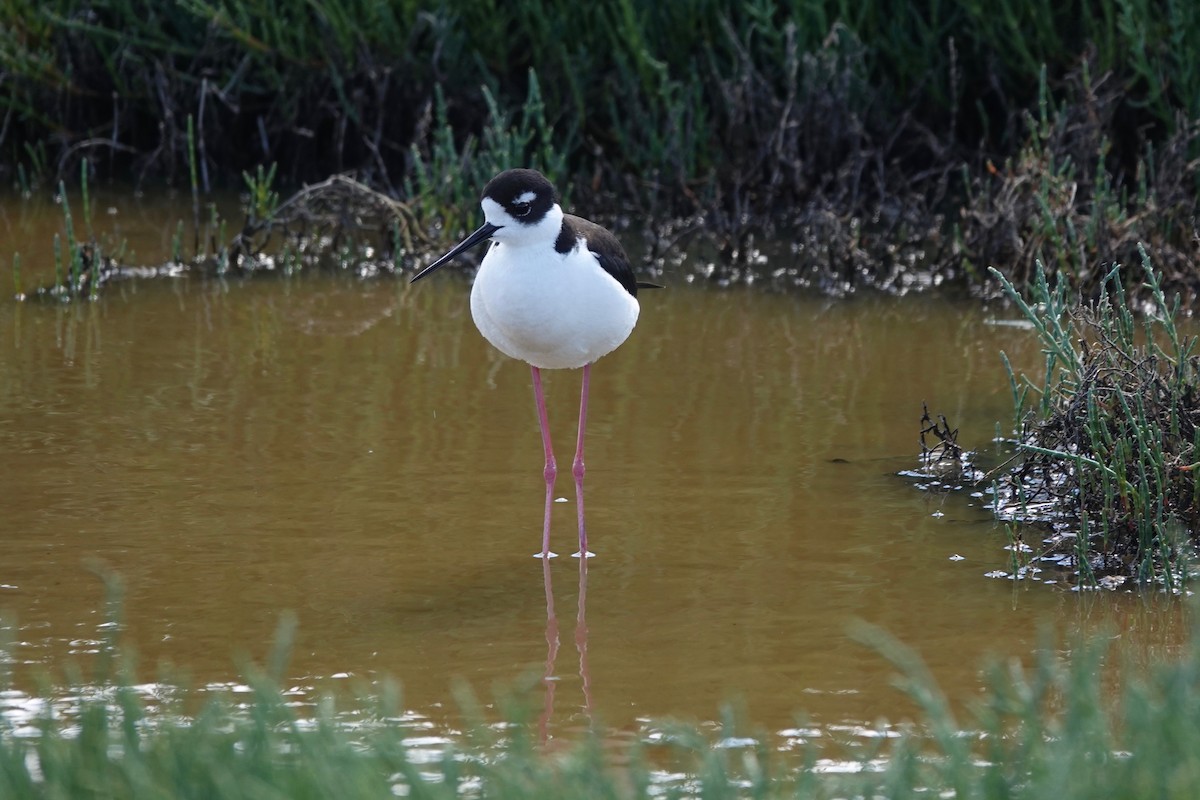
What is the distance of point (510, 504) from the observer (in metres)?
5.54

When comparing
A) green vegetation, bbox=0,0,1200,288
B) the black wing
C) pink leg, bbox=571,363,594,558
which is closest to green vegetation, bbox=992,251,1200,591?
the black wing

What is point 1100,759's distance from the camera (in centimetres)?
282

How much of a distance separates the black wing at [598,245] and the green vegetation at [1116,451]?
1103 millimetres

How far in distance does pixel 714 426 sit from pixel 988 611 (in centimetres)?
174

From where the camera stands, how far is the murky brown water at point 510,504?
4.39 meters

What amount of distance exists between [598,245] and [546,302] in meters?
0.39

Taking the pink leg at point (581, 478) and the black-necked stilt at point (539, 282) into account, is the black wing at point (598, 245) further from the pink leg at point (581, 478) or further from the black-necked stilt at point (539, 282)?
the pink leg at point (581, 478)

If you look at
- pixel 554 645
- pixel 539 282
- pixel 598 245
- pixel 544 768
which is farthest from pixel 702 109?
pixel 544 768

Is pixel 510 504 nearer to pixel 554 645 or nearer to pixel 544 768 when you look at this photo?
pixel 554 645

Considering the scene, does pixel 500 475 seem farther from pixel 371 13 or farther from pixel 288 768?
pixel 371 13

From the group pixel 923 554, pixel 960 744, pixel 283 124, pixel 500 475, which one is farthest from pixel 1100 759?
pixel 283 124

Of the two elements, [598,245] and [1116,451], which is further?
[598,245]

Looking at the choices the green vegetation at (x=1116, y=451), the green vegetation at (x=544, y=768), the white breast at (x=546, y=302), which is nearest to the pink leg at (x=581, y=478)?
the white breast at (x=546, y=302)

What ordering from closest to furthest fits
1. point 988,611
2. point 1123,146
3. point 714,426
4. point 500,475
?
1. point 988,611
2. point 500,475
3. point 714,426
4. point 1123,146
